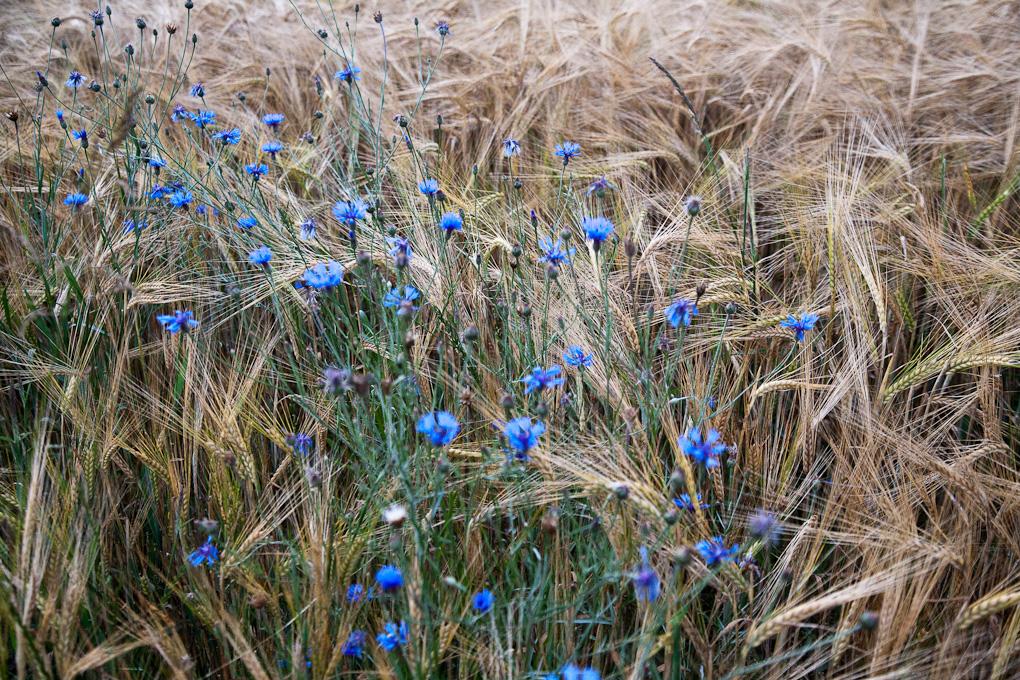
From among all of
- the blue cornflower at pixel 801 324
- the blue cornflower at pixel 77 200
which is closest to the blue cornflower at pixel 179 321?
the blue cornflower at pixel 77 200

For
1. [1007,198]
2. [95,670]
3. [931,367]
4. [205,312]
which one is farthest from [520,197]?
[95,670]

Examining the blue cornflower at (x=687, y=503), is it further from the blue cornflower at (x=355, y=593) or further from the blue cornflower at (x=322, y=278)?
the blue cornflower at (x=322, y=278)

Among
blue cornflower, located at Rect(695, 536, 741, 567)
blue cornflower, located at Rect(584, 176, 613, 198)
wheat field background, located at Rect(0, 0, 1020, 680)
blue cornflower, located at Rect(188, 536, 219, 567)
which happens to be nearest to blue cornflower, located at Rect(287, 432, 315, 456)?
wheat field background, located at Rect(0, 0, 1020, 680)

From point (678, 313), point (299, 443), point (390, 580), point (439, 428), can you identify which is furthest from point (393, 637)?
point (678, 313)

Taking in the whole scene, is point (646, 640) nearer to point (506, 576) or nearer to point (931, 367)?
point (506, 576)

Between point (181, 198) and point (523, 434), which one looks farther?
point (181, 198)

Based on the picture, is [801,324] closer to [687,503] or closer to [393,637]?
[687,503]
